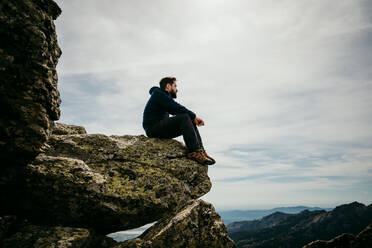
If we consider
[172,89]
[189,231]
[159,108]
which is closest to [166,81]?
[172,89]

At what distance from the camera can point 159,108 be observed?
12.8 meters

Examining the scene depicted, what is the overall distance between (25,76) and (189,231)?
7736mm

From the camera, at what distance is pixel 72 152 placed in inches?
414

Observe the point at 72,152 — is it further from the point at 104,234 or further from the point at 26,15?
the point at 26,15

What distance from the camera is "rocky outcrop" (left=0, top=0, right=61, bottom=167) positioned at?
6227 millimetres

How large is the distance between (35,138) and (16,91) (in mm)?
1533

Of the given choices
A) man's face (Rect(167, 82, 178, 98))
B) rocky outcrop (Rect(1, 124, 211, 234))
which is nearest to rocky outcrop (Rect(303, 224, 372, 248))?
rocky outcrop (Rect(1, 124, 211, 234))

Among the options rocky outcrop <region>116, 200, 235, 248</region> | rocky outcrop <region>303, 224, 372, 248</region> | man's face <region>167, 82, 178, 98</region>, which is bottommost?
rocky outcrop <region>303, 224, 372, 248</region>

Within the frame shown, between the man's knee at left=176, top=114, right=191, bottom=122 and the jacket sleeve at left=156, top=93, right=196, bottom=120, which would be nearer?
the man's knee at left=176, top=114, right=191, bottom=122

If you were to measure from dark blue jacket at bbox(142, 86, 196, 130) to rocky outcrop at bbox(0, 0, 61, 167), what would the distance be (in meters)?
5.69

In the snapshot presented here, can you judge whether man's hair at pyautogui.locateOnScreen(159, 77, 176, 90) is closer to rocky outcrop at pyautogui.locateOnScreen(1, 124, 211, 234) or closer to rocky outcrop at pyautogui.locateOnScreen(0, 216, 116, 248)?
rocky outcrop at pyautogui.locateOnScreen(1, 124, 211, 234)

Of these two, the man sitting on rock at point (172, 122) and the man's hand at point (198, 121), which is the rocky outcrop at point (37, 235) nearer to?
the man sitting on rock at point (172, 122)

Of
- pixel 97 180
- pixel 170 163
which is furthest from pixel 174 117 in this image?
pixel 97 180

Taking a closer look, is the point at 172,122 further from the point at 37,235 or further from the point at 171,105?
the point at 37,235
